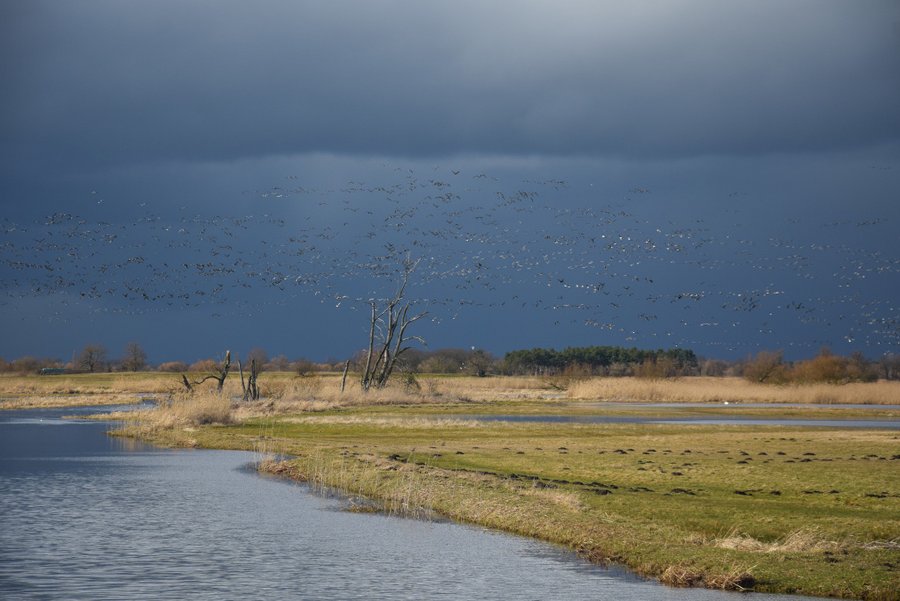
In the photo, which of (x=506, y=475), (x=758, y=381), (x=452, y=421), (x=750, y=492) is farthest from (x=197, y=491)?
(x=758, y=381)

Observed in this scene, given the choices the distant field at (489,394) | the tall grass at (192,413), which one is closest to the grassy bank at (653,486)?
the tall grass at (192,413)

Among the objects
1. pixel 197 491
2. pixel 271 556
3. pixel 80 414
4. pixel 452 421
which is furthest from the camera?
pixel 80 414

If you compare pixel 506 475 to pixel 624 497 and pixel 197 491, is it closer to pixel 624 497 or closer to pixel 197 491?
pixel 624 497

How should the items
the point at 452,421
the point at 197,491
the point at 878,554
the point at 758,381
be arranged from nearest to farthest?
the point at 878,554
the point at 197,491
the point at 452,421
the point at 758,381

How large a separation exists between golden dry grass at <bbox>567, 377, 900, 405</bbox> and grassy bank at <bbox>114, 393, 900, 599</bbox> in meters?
48.0

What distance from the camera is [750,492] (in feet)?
115

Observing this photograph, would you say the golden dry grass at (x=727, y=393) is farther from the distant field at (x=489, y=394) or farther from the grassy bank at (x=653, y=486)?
the grassy bank at (x=653, y=486)

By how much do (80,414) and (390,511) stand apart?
64.6 meters

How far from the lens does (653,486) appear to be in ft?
Result: 121

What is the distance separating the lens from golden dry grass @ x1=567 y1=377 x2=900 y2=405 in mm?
114688

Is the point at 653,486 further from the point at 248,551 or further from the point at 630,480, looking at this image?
the point at 248,551

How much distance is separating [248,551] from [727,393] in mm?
97546

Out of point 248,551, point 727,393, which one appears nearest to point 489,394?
point 727,393

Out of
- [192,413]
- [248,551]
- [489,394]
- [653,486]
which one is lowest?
[248,551]
